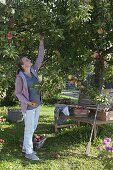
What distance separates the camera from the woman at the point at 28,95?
258 inches

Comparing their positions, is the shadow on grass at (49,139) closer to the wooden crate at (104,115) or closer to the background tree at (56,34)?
the wooden crate at (104,115)

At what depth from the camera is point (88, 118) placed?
8.10 m

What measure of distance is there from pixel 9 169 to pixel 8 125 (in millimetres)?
3937

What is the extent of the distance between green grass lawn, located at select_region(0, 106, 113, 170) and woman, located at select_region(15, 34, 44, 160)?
0.28 meters

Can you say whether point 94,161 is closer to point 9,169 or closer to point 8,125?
point 9,169

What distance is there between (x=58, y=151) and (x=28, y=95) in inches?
51.4

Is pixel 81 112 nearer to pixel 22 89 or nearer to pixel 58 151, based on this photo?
pixel 58 151

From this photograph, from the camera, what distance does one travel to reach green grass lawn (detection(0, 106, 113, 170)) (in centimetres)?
636

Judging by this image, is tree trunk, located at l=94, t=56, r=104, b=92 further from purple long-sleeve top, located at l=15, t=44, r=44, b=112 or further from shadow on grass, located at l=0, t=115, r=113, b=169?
purple long-sleeve top, located at l=15, t=44, r=44, b=112

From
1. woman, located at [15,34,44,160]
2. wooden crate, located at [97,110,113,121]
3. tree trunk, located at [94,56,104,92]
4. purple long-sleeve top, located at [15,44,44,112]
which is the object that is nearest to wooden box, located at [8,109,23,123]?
tree trunk, located at [94,56,104,92]

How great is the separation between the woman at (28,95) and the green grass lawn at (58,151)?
28 cm

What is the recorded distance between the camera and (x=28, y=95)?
21.9 feet

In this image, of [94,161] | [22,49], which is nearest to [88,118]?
[94,161]

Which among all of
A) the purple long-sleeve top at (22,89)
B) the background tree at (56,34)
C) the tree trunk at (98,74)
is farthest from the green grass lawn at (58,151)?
the background tree at (56,34)
